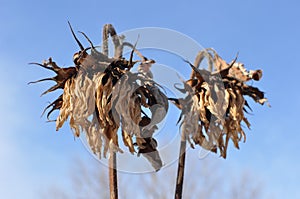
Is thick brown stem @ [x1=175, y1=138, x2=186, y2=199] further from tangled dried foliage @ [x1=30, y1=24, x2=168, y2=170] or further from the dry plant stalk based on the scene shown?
tangled dried foliage @ [x1=30, y1=24, x2=168, y2=170]

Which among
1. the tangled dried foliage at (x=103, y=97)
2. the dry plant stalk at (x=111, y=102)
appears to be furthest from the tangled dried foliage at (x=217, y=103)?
the tangled dried foliage at (x=103, y=97)

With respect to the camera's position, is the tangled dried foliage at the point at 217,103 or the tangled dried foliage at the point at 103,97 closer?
the tangled dried foliage at the point at 103,97

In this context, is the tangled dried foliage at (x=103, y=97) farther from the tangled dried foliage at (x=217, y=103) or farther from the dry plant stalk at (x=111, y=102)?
the tangled dried foliage at (x=217, y=103)

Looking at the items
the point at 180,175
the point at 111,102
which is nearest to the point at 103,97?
the point at 111,102

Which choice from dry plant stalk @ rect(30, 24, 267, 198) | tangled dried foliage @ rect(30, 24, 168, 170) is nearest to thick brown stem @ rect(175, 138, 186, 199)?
dry plant stalk @ rect(30, 24, 267, 198)

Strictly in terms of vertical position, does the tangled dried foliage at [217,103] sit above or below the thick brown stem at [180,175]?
above

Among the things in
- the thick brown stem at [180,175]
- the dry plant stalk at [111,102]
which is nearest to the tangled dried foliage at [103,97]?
the dry plant stalk at [111,102]
